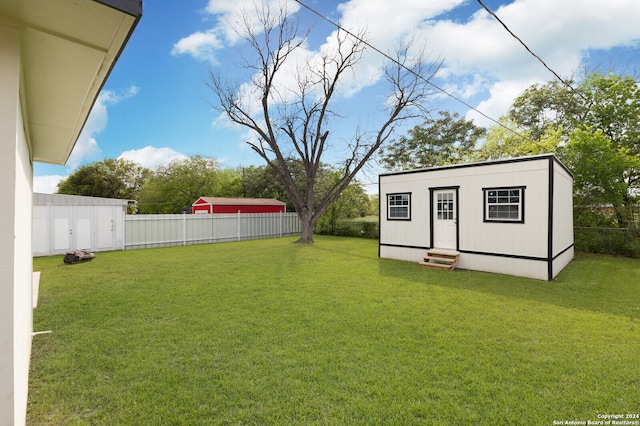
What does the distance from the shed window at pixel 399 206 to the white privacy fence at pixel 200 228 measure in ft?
27.5

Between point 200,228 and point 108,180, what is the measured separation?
910 inches

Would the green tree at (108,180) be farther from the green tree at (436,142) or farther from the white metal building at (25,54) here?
the white metal building at (25,54)

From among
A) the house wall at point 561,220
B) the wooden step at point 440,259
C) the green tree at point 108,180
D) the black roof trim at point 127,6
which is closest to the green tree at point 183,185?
the green tree at point 108,180

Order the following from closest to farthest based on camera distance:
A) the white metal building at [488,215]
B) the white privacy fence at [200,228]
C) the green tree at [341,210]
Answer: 1. the white metal building at [488,215]
2. the white privacy fence at [200,228]
3. the green tree at [341,210]

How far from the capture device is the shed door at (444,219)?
7863 mm

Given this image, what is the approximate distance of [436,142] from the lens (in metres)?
24.1

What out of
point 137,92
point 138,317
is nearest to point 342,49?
point 137,92

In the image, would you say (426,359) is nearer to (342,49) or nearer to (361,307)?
(361,307)

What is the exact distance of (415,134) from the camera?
25000mm

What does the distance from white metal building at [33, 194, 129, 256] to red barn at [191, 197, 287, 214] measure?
7611mm

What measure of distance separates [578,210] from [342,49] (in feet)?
37.5

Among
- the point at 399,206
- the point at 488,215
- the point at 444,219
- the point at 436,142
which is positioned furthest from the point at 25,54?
the point at 436,142

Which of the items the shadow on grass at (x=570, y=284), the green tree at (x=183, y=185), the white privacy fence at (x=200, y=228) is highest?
the green tree at (x=183, y=185)

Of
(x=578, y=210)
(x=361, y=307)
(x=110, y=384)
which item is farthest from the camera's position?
(x=578, y=210)
